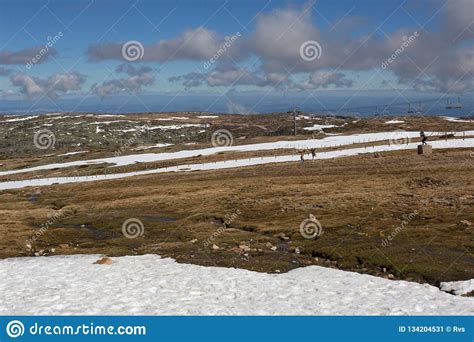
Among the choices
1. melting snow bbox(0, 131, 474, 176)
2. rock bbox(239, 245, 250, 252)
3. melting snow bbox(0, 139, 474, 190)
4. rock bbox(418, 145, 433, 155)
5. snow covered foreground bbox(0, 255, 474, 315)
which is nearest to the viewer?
snow covered foreground bbox(0, 255, 474, 315)

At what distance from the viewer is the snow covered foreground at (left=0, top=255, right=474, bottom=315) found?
2211 cm

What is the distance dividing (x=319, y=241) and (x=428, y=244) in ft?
25.7

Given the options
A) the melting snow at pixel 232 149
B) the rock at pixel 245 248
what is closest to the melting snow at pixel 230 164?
the melting snow at pixel 232 149

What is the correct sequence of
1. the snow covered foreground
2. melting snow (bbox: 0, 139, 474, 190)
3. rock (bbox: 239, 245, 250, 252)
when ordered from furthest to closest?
melting snow (bbox: 0, 139, 474, 190)
rock (bbox: 239, 245, 250, 252)
the snow covered foreground

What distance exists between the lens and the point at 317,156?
10081cm

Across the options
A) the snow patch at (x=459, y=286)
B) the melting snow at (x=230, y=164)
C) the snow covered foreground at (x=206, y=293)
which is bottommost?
the snow covered foreground at (x=206, y=293)

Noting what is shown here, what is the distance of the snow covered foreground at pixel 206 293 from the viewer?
22.1 metres

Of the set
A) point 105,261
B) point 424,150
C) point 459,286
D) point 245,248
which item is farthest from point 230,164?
point 459,286

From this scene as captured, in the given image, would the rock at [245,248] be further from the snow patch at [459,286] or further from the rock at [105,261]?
the snow patch at [459,286]

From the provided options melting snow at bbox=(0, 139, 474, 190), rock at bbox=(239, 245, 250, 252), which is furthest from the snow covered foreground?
melting snow at bbox=(0, 139, 474, 190)

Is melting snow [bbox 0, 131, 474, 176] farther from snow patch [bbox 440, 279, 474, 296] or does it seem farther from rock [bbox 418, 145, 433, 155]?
snow patch [bbox 440, 279, 474, 296]

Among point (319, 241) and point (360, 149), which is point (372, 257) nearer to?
point (319, 241)

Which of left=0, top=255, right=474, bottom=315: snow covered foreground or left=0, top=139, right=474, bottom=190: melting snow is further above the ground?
left=0, top=139, right=474, bottom=190: melting snow

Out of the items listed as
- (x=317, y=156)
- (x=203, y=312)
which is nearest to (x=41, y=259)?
(x=203, y=312)
